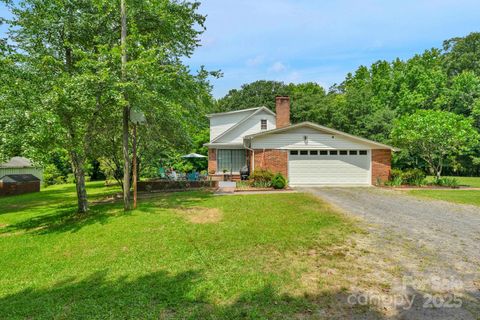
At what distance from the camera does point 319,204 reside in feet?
35.1

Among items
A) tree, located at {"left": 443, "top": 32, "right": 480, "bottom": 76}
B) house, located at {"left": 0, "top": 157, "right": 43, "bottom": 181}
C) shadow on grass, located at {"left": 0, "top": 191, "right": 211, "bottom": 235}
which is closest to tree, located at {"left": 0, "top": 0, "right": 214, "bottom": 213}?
shadow on grass, located at {"left": 0, "top": 191, "right": 211, "bottom": 235}

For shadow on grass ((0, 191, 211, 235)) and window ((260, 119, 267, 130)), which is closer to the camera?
shadow on grass ((0, 191, 211, 235))

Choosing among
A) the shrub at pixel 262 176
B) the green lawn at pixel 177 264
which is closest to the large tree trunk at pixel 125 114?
the green lawn at pixel 177 264

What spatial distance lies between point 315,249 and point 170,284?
9.53 ft

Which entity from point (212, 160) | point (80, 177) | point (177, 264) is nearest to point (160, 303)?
point (177, 264)

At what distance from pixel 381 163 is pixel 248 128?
1068 centimetres

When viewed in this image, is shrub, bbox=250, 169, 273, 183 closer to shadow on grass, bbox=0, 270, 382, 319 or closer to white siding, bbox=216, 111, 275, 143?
white siding, bbox=216, 111, 275, 143

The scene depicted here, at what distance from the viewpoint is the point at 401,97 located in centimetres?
3378

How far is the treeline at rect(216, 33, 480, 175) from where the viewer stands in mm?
29594

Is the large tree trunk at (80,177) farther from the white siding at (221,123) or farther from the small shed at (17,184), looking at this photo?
the white siding at (221,123)

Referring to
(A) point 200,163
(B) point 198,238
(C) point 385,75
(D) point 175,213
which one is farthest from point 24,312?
(C) point 385,75

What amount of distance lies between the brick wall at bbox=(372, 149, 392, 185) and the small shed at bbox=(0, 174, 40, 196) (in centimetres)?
2390

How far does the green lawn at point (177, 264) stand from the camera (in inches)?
154

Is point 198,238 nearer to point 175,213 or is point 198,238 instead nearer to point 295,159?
point 175,213
